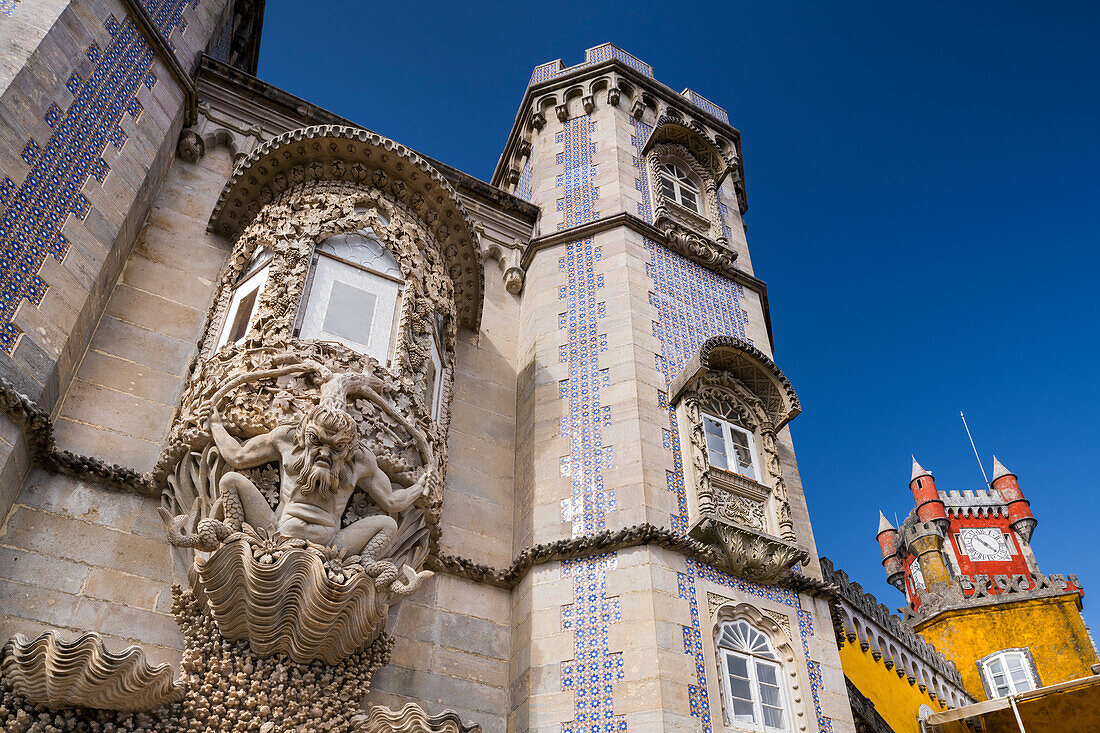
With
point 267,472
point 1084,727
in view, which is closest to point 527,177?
point 267,472

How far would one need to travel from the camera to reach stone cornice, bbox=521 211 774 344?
41.0 ft

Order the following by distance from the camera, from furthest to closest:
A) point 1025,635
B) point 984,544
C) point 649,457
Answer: point 984,544 → point 1025,635 → point 649,457

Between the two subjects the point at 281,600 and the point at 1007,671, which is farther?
the point at 1007,671

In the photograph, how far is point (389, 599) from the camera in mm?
7320

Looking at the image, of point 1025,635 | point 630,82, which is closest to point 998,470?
point 1025,635

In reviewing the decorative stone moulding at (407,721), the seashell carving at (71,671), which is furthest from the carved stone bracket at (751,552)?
the seashell carving at (71,671)

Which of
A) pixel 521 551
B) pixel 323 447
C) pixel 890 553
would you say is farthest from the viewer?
pixel 890 553

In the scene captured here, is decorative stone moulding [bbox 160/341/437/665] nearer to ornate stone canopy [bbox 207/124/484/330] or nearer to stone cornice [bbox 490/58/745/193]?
ornate stone canopy [bbox 207/124/484/330]

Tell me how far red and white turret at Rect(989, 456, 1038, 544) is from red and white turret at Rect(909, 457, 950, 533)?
11.5 ft

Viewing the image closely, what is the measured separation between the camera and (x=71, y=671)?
19.4 ft

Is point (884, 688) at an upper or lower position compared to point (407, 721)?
upper

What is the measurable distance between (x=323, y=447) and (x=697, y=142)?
34.2 ft

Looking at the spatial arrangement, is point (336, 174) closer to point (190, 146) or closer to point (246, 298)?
point (246, 298)

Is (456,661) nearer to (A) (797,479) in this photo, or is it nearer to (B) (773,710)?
(B) (773,710)
